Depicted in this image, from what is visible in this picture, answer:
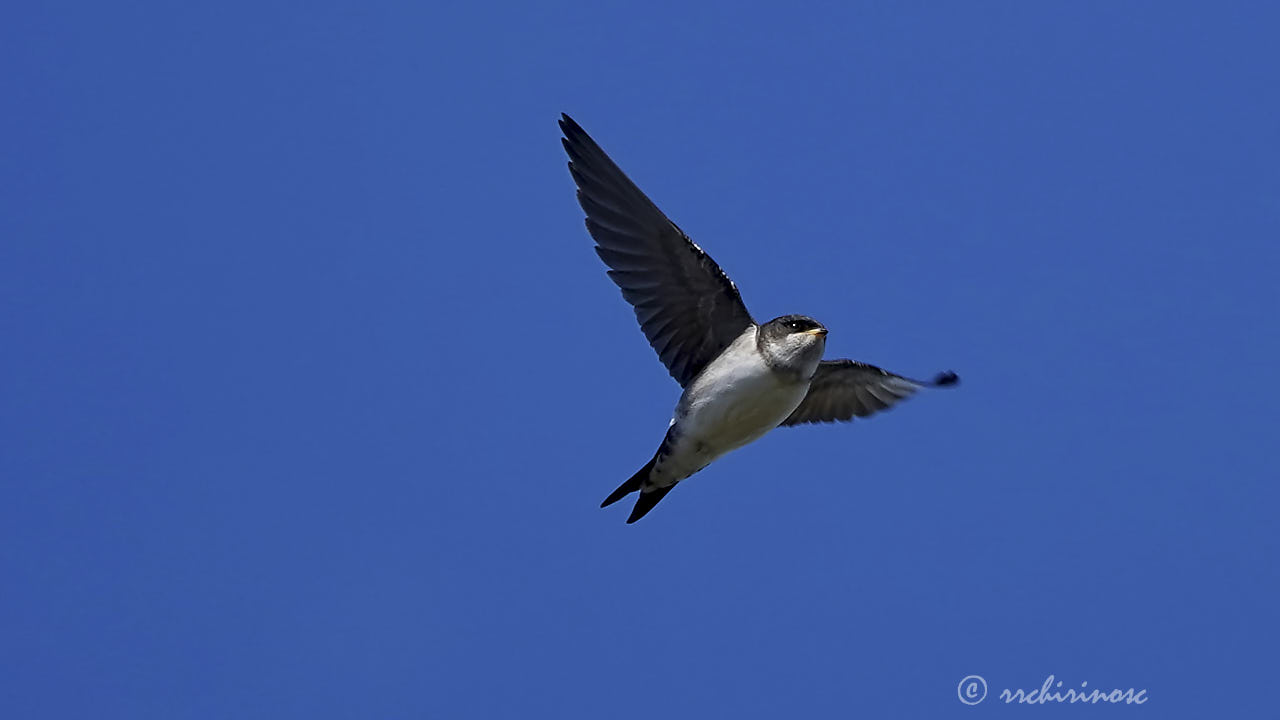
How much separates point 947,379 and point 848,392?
37.7 inches

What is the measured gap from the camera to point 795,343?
1077 centimetres

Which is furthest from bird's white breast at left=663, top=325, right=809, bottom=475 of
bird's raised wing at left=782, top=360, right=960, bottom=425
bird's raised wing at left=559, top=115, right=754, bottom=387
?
bird's raised wing at left=782, top=360, right=960, bottom=425

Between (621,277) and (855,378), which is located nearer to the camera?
(621,277)

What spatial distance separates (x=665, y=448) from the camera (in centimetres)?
1116

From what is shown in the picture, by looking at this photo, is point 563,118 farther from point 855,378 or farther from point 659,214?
point 855,378

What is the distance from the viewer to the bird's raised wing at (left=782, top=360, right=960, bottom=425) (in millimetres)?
12086

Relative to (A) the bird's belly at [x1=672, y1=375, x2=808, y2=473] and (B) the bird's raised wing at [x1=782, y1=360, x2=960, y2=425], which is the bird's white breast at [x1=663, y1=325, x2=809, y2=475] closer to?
(A) the bird's belly at [x1=672, y1=375, x2=808, y2=473]

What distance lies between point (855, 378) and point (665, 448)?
1.89m

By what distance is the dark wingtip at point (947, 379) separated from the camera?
1163 cm

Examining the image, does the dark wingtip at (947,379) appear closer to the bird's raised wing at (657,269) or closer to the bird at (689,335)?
the bird at (689,335)

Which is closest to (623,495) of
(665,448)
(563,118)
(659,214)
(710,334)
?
(665,448)

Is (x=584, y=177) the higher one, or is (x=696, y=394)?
(x=584, y=177)

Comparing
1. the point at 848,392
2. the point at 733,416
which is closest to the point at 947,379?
the point at 848,392

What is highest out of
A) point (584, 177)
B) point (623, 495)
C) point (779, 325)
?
point (584, 177)
